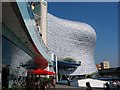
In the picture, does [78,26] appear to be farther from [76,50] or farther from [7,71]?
[7,71]

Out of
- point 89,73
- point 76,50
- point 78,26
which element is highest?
point 78,26

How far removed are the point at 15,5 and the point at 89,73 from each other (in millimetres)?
126411

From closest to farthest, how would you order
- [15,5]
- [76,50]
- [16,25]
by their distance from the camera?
[15,5]
[16,25]
[76,50]

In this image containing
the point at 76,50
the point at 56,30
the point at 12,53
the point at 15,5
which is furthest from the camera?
the point at 76,50

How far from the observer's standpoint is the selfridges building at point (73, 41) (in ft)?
400

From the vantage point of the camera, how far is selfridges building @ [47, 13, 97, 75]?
122062mm

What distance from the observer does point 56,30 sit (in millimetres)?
123938

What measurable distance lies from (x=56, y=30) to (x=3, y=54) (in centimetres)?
10494

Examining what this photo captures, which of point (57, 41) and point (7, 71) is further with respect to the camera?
point (57, 41)

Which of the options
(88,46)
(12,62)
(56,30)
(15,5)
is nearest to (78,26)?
(88,46)

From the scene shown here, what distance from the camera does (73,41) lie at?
135000 mm

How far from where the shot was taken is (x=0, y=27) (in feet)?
56.6

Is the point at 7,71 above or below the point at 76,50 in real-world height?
below

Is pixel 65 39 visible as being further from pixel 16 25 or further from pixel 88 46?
pixel 16 25
